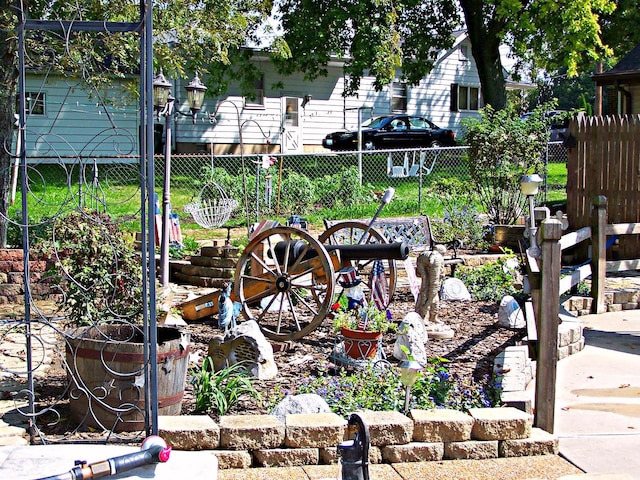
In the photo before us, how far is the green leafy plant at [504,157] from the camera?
13391mm

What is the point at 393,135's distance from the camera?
27578mm

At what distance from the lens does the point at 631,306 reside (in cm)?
945

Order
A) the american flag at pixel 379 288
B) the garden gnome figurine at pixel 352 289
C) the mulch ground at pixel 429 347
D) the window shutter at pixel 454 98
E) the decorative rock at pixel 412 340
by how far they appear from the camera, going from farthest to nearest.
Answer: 1. the window shutter at pixel 454 98
2. the american flag at pixel 379 288
3. the garden gnome figurine at pixel 352 289
4. the decorative rock at pixel 412 340
5. the mulch ground at pixel 429 347

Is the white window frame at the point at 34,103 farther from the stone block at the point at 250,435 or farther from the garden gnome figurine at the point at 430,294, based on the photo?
the garden gnome figurine at the point at 430,294

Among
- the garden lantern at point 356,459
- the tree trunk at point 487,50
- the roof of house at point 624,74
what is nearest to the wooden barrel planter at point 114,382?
the garden lantern at point 356,459

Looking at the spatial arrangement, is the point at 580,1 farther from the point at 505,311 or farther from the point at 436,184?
the point at 505,311

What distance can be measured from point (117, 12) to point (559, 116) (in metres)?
7.22

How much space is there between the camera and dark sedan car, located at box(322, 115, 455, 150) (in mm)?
26469

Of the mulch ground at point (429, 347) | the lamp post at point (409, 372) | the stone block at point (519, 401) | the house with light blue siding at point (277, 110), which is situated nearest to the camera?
the lamp post at point (409, 372)

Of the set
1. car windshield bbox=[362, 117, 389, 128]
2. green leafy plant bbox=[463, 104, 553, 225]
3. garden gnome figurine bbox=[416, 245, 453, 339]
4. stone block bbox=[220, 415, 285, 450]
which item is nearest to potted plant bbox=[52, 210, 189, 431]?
stone block bbox=[220, 415, 285, 450]

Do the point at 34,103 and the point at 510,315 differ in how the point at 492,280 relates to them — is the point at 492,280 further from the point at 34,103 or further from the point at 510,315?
the point at 34,103

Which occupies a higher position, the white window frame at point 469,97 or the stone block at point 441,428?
the white window frame at point 469,97

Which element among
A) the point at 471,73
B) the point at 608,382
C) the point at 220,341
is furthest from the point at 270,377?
the point at 471,73

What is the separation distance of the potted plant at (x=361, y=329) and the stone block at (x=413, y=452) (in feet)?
4.91
